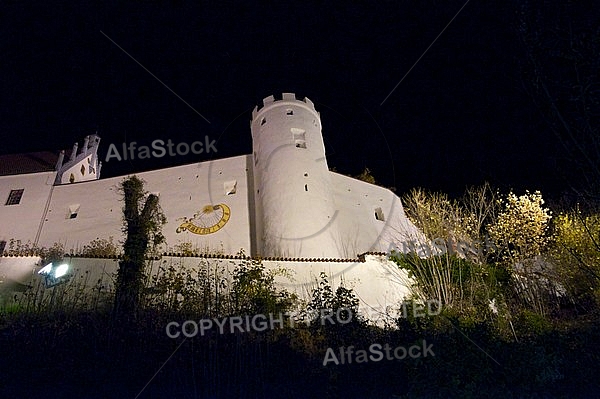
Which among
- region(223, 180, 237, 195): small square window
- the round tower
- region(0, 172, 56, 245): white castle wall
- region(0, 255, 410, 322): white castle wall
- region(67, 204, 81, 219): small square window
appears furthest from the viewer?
region(67, 204, 81, 219): small square window

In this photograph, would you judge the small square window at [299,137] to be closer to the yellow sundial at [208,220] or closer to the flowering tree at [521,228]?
the yellow sundial at [208,220]

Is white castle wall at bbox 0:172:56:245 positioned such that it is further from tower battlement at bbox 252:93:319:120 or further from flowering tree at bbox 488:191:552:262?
flowering tree at bbox 488:191:552:262

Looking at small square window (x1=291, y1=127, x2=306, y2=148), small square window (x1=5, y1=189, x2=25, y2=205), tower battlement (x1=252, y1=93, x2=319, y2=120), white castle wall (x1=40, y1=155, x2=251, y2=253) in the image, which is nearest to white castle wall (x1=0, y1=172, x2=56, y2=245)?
small square window (x1=5, y1=189, x2=25, y2=205)

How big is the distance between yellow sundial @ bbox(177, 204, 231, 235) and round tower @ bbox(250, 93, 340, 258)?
1.54m

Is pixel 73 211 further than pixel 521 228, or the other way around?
pixel 73 211

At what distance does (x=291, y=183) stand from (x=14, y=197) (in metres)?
14.2

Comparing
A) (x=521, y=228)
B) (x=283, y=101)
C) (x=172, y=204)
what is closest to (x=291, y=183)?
(x=283, y=101)

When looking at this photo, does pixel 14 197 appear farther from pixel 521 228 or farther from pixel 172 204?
pixel 521 228

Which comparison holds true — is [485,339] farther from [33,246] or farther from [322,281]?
[33,246]

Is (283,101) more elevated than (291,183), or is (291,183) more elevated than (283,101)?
(283,101)

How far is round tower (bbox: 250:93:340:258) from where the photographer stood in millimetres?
16516

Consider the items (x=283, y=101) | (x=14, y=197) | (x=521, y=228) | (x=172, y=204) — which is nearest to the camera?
(x=521, y=228)

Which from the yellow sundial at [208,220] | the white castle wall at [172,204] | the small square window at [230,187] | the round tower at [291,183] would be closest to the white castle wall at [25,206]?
the white castle wall at [172,204]

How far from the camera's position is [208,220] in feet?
61.4
